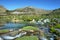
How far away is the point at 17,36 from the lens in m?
3.11

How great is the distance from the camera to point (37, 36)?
3131 mm

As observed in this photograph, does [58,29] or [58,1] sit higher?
[58,1]

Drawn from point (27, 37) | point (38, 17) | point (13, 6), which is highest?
point (13, 6)

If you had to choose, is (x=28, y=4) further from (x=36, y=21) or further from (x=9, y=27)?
(x=9, y=27)

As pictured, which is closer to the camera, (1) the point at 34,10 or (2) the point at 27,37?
(2) the point at 27,37

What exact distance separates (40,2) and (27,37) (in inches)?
40.2

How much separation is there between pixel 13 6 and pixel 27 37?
92 cm

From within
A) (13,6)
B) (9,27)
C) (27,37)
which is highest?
(13,6)

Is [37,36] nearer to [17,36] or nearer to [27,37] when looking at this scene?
[27,37]

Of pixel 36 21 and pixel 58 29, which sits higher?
pixel 36 21

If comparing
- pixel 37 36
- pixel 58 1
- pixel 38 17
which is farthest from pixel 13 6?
pixel 58 1

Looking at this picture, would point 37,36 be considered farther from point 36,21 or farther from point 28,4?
point 28,4

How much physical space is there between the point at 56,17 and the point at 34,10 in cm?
63

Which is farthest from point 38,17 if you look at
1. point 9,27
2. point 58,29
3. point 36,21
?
point 9,27
